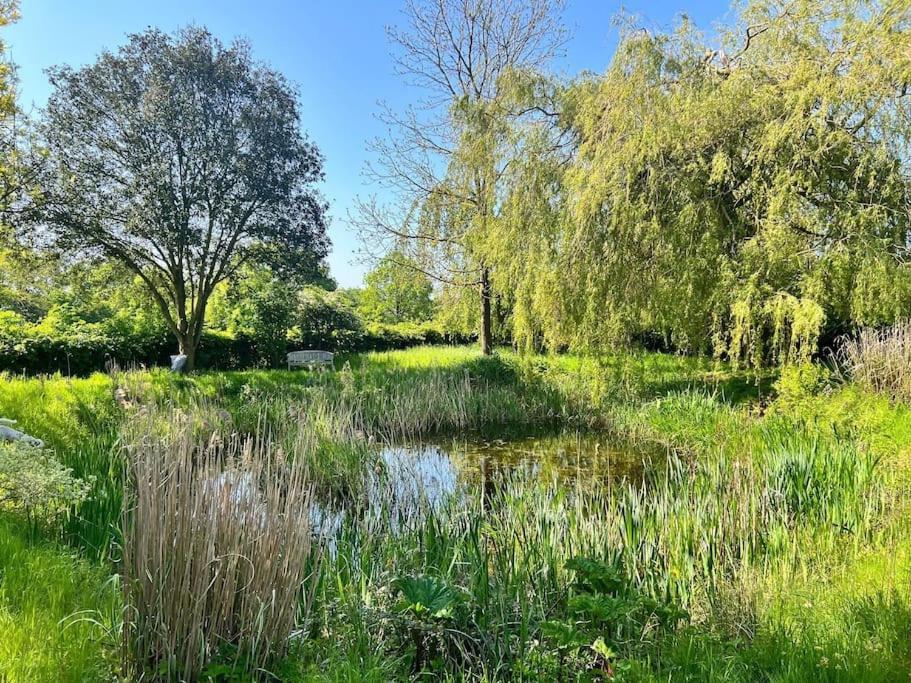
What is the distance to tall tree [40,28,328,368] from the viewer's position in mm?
8742

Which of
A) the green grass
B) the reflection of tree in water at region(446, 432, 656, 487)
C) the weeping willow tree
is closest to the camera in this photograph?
the green grass

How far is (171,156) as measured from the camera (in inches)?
358

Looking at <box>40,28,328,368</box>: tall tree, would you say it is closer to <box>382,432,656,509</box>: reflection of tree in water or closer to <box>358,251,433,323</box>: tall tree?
<box>382,432,656,509</box>: reflection of tree in water

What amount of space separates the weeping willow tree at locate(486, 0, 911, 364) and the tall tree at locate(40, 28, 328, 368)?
17.2ft

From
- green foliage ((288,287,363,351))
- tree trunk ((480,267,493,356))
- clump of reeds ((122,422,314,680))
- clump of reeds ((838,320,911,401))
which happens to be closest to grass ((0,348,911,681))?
clump of reeds ((122,422,314,680))

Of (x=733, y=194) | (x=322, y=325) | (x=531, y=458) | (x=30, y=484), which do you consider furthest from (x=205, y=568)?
(x=322, y=325)

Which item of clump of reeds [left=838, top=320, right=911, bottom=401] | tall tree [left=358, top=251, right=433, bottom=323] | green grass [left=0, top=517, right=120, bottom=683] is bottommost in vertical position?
green grass [left=0, top=517, right=120, bottom=683]

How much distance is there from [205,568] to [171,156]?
9283mm

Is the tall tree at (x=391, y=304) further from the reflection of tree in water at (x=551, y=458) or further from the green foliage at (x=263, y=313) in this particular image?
the reflection of tree in water at (x=551, y=458)

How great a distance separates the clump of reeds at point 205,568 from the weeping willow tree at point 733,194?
5280 mm

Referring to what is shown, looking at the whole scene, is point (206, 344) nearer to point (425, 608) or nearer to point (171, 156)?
point (171, 156)

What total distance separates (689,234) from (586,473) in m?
3.43

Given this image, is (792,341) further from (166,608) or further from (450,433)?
(166,608)

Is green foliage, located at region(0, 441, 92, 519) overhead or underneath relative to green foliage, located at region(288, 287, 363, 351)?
underneath
